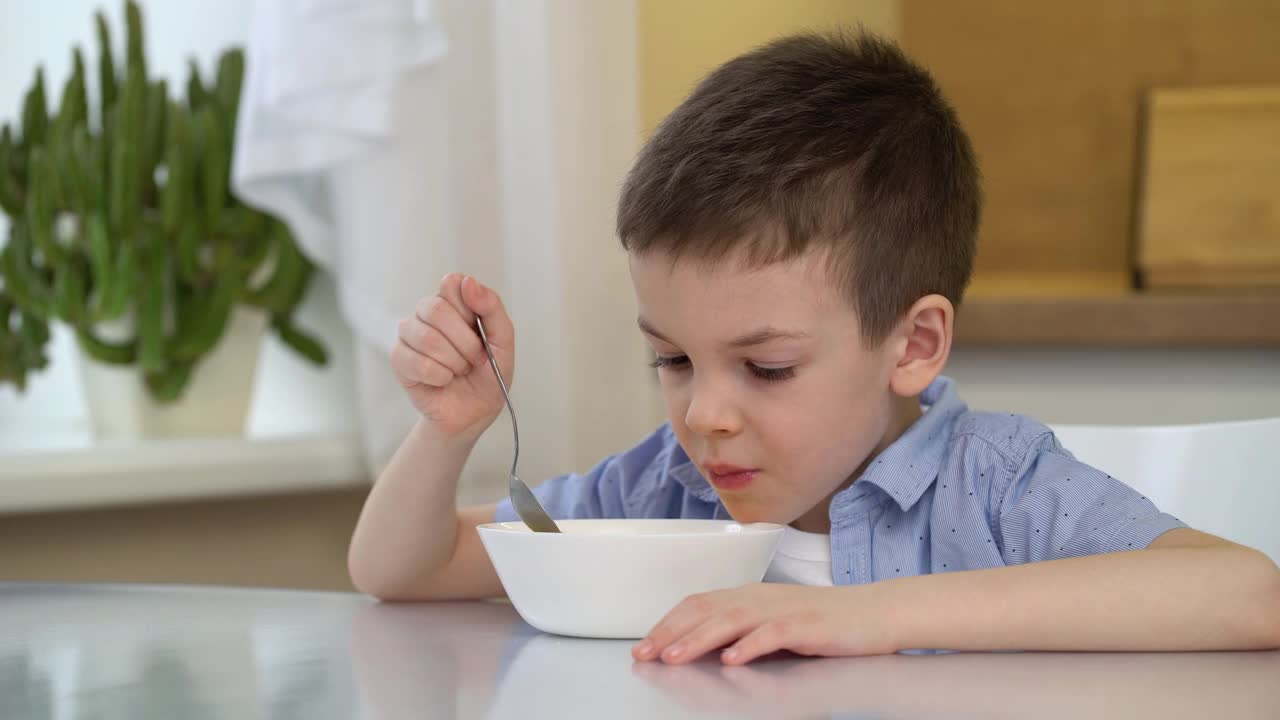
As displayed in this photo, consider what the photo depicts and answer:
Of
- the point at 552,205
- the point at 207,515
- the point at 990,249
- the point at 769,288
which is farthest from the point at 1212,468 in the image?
the point at 207,515

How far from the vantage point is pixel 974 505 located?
2.68 feet

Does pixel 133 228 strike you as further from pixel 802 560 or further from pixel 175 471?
pixel 802 560

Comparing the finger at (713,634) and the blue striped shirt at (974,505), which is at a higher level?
the finger at (713,634)

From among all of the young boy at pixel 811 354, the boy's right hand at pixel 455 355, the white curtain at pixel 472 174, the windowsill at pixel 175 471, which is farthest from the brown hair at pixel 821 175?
the windowsill at pixel 175 471

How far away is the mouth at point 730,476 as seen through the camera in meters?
0.84

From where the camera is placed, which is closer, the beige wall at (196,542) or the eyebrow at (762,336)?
the eyebrow at (762,336)

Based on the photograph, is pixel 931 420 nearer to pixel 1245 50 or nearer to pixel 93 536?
pixel 93 536

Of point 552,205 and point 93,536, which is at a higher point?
point 552,205

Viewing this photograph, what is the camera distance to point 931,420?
2.92ft

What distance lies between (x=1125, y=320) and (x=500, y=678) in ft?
4.26

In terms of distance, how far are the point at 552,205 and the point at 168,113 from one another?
20.8 inches

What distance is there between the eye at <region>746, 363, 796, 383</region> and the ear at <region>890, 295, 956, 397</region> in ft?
0.34

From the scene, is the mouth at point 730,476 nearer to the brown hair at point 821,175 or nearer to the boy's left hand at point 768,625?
the brown hair at point 821,175

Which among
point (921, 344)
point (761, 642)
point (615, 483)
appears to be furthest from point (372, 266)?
point (761, 642)
